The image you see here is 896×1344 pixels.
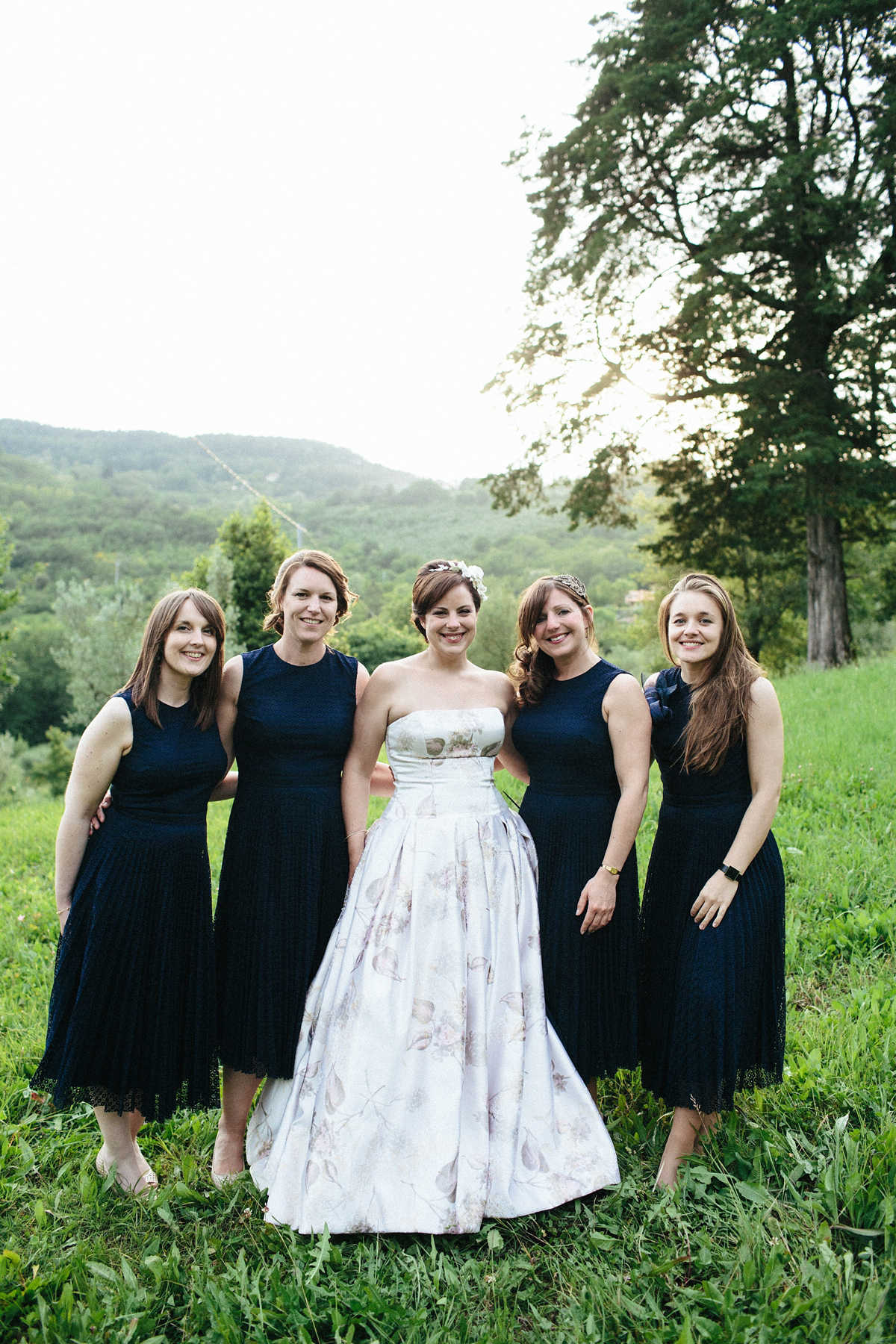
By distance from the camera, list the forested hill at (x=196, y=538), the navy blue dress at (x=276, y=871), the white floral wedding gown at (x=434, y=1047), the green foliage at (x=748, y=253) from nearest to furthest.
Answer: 1. the white floral wedding gown at (x=434, y=1047)
2. the navy blue dress at (x=276, y=871)
3. the green foliage at (x=748, y=253)
4. the forested hill at (x=196, y=538)

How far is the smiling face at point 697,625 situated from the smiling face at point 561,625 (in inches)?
16.2

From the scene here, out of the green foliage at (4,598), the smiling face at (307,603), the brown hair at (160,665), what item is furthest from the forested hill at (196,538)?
the brown hair at (160,665)

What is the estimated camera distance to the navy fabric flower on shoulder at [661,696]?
338cm

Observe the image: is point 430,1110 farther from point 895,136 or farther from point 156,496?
point 156,496

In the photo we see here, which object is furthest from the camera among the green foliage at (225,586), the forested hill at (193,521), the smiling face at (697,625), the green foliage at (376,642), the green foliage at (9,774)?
the forested hill at (193,521)

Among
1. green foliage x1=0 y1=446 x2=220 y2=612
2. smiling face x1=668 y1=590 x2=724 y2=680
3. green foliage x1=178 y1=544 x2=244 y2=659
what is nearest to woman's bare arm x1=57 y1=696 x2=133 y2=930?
smiling face x1=668 y1=590 x2=724 y2=680

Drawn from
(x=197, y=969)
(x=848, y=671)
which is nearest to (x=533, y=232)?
(x=848, y=671)

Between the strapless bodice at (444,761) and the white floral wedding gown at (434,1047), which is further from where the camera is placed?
the strapless bodice at (444,761)

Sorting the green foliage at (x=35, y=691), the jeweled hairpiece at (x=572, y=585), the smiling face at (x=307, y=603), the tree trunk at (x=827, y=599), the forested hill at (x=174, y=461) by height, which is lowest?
the green foliage at (x=35, y=691)

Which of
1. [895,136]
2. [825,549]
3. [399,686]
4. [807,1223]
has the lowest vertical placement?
[807,1223]

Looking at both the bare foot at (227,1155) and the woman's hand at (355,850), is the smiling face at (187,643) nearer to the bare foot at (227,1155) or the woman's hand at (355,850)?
the woman's hand at (355,850)

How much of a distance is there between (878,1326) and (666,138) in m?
17.2

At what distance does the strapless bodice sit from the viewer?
3.51m

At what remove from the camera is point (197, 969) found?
3.32 metres
